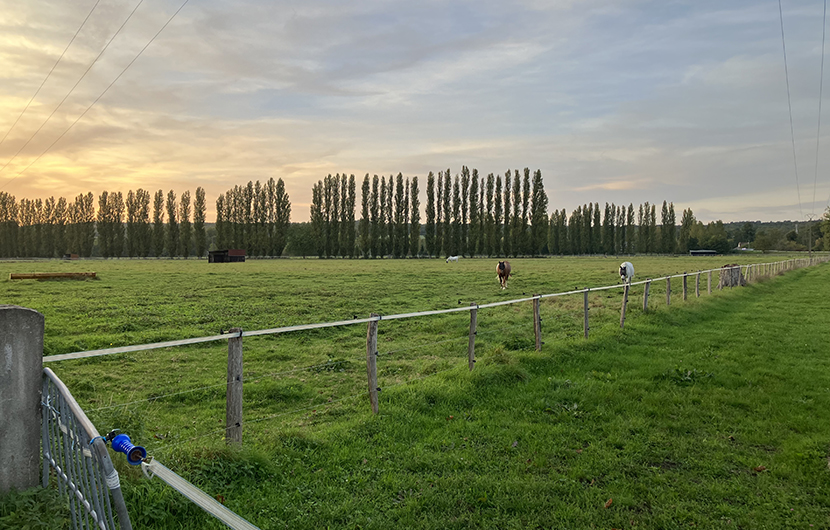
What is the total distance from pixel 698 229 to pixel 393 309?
143000 mm

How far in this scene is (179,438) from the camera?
5891 millimetres

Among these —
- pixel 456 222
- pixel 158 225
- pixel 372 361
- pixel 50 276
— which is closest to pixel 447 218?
pixel 456 222

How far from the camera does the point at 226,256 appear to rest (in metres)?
68.2

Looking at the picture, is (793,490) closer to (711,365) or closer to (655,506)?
(655,506)

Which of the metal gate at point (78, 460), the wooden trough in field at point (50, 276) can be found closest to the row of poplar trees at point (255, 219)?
the wooden trough in field at point (50, 276)

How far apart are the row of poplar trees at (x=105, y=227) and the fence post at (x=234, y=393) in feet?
306

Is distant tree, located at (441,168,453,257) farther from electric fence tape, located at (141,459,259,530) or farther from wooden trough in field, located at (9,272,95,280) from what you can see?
electric fence tape, located at (141,459,259,530)

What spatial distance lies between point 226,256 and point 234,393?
67.7m

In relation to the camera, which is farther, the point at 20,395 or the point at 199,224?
the point at 199,224

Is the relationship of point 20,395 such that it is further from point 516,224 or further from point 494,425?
point 516,224

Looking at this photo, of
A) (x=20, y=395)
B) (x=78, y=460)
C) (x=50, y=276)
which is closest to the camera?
(x=78, y=460)

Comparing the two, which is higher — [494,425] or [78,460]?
[78,460]

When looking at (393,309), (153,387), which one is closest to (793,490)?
(153,387)

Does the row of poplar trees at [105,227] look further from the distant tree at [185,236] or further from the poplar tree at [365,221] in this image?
the poplar tree at [365,221]
